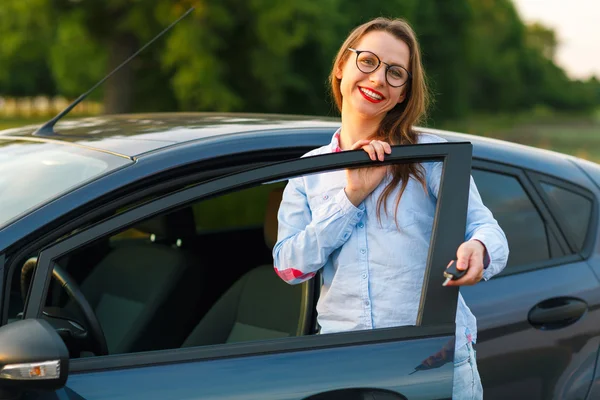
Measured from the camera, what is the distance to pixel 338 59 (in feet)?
7.66

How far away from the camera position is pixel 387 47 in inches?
86.4

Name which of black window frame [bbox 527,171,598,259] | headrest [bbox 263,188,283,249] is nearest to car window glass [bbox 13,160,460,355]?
headrest [bbox 263,188,283,249]

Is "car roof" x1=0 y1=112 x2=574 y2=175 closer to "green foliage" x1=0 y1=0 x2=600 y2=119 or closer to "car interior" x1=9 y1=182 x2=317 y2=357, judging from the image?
"car interior" x1=9 y1=182 x2=317 y2=357

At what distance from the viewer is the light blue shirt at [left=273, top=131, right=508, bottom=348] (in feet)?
6.75

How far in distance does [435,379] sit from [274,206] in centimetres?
77

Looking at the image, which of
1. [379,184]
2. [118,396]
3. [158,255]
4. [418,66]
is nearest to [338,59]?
[418,66]

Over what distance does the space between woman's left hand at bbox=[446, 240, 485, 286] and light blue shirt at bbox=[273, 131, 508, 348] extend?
84 mm

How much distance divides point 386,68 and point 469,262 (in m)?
0.56

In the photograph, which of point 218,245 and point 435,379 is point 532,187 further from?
point 218,245

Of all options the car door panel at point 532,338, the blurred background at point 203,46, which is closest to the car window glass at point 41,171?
the car door panel at point 532,338

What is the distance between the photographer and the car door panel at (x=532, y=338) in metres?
2.44

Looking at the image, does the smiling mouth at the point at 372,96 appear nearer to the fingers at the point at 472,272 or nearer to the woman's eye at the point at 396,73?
the woman's eye at the point at 396,73

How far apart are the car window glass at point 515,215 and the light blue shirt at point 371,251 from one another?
62 cm

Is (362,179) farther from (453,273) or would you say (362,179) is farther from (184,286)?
(184,286)
